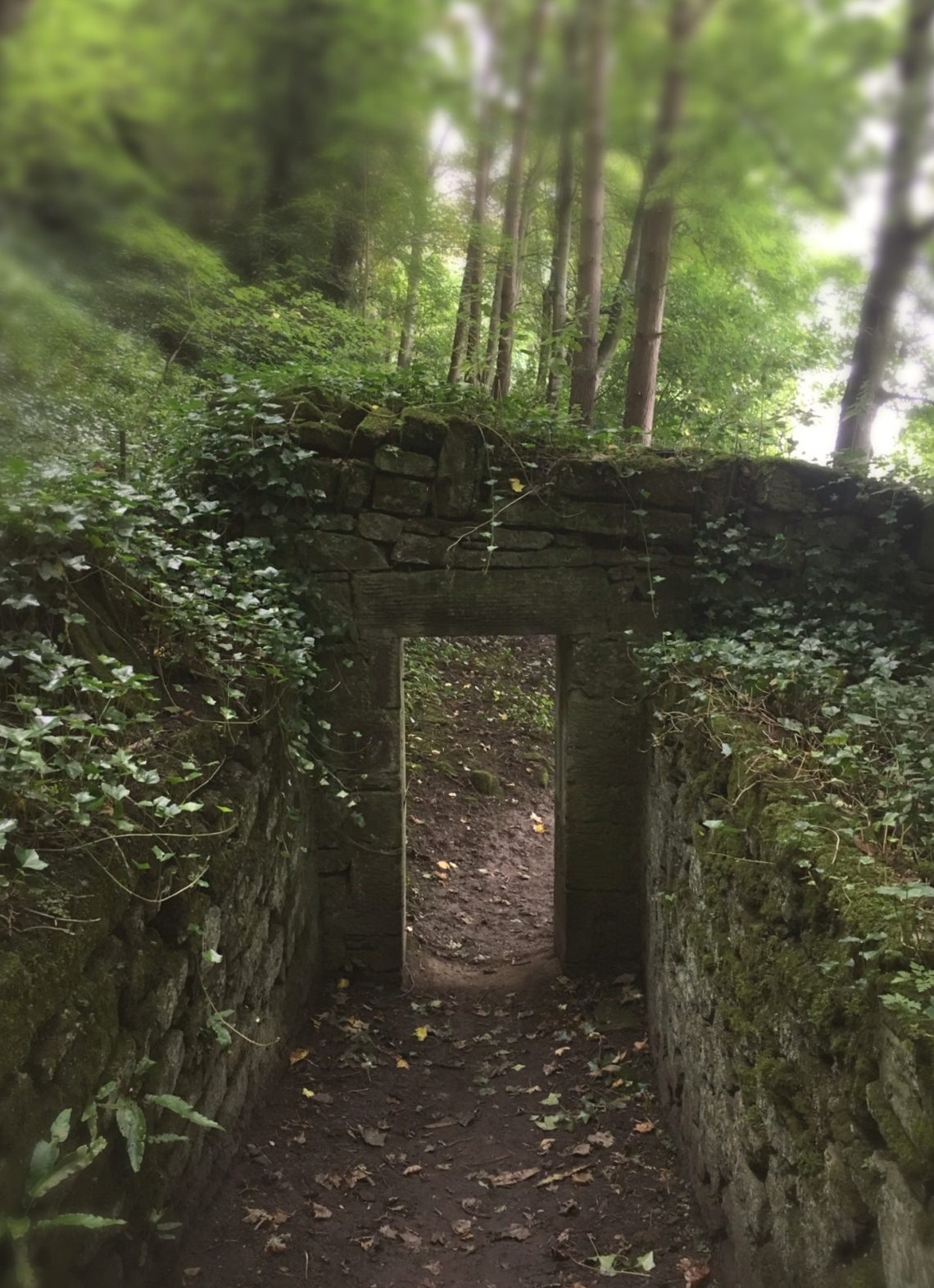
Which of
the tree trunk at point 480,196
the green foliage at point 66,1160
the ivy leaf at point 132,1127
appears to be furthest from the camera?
the ivy leaf at point 132,1127

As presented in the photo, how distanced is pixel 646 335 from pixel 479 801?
4345 mm

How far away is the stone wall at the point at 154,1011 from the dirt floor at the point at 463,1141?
0.33 m

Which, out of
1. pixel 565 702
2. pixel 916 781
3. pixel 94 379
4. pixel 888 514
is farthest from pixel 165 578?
pixel 888 514

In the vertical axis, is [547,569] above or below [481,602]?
above

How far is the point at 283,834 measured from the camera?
364cm

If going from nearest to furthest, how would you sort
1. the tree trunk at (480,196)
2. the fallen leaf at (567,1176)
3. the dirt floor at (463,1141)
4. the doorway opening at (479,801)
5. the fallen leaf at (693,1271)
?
the tree trunk at (480,196) < the fallen leaf at (693,1271) < the dirt floor at (463,1141) < the fallen leaf at (567,1176) < the doorway opening at (479,801)

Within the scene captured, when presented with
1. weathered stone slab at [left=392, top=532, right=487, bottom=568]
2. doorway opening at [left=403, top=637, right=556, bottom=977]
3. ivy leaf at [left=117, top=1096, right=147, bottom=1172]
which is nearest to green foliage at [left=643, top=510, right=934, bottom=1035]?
weathered stone slab at [left=392, top=532, right=487, bottom=568]

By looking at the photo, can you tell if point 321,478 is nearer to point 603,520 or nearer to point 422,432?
point 422,432

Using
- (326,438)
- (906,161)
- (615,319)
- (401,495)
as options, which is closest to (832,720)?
(401,495)

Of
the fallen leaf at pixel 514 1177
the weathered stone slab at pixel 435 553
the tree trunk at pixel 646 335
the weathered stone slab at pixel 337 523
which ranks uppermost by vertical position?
the tree trunk at pixel 646 335

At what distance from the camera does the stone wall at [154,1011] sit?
154cm

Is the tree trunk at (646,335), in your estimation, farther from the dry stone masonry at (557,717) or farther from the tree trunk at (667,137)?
the dry stone masonry at (557,717)

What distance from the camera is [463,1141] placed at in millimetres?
3584

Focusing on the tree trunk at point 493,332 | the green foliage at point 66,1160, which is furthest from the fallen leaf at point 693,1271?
the tree trunk at point 493,332
